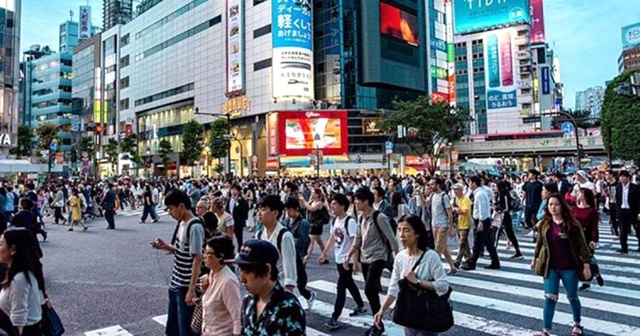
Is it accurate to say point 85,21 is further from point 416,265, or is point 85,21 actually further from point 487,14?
point 416,265

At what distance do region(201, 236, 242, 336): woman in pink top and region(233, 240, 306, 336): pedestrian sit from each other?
2.22 feet

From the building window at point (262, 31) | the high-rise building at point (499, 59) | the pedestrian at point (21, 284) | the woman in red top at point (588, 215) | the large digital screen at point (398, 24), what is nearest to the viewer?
the pedestrian at point (21, 284)

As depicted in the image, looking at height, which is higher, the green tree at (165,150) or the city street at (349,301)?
the green tree at (165,150)

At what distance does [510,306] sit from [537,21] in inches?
4170

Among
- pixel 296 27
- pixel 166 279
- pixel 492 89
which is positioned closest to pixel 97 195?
pixel 166 279

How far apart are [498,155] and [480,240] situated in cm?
5931

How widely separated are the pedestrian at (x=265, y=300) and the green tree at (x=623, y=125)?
39.0 metres

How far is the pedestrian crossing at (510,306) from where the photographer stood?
569 centimetres

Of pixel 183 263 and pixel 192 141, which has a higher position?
pixel 192 141

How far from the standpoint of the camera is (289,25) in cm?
5131

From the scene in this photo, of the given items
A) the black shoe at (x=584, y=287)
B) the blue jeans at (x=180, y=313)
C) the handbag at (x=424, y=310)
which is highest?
the handbag at (x=424, y=310)

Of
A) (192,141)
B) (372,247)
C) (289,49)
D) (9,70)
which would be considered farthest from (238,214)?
(192,141)

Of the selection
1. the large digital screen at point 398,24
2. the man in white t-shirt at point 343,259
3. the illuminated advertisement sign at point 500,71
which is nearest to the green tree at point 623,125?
the large digital screen at point 398,24

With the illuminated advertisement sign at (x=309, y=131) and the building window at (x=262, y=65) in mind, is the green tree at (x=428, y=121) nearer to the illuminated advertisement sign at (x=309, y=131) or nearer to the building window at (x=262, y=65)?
the illuminated advertisement sign at (x=309, y=131)
